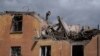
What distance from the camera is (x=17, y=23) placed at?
→ 46344 mm

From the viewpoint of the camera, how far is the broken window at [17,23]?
152ft

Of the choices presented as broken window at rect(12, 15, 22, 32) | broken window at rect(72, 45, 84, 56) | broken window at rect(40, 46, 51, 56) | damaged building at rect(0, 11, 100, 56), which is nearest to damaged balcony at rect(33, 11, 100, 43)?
damaged building at rect(0, 11, 100, 56)

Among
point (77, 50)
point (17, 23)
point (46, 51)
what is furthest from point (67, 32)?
point (17, 23)

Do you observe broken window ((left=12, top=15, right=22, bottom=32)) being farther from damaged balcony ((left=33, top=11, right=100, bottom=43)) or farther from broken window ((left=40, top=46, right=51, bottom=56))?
broken window ((left=40, top=46, right=51, bottom=56))

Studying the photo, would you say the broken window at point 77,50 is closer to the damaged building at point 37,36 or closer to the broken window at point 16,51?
the damaged building at point 37,36

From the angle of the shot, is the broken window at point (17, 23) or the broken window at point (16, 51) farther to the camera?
the broken window at point (17, 23)

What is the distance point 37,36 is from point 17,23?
9.41 ft

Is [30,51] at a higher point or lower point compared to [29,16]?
lower

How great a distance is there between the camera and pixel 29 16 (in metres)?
46.3

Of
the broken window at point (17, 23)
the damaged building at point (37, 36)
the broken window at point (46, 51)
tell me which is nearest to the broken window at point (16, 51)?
the damaged building at point (37, 36)

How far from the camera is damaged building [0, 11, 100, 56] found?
4375cm

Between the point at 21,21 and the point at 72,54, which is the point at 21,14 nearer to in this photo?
the point at 21,21

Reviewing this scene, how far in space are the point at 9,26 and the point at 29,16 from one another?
2.63m

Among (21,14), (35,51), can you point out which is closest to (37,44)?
(35,51)
